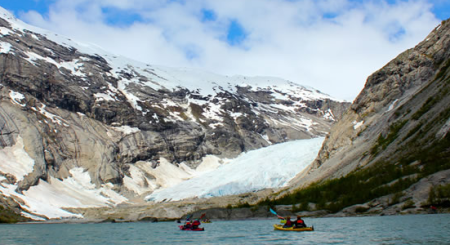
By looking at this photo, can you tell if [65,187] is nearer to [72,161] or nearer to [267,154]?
[72,161]

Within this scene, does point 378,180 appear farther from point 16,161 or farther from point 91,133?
point 91,133

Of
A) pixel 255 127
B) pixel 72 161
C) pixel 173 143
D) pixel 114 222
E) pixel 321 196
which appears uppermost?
pixel 255 127

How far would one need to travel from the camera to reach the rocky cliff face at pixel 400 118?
170 ft

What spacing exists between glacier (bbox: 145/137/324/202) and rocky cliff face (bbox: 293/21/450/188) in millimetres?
19975

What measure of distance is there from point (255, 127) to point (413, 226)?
153325 mm

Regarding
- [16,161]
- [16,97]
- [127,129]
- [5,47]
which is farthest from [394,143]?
[5,47]

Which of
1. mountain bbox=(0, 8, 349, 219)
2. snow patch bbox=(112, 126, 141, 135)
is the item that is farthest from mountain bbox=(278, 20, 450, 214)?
snow patch bbox=(112, 126, 141, 135)

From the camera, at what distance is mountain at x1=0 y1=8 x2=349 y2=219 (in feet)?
357

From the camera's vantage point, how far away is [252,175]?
111 metres

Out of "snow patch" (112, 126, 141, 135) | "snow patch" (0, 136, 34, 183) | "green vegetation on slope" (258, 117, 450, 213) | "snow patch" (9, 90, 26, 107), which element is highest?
"snow patch" (9, 90, 26, 107)

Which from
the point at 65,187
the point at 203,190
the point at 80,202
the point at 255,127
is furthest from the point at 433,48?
the point at 255,127

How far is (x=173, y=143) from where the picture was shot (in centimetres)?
15275

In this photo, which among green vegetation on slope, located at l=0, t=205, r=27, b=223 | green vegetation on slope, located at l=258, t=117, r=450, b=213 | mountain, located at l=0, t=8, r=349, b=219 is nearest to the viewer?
green vegetation on slope, located at l=258, t=117, r=450, b=213

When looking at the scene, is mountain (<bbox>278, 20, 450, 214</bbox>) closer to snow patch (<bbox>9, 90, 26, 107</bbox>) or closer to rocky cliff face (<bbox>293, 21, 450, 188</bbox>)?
rocky cliff face (<bbox>293, 21, 450, 188</bbox>)
